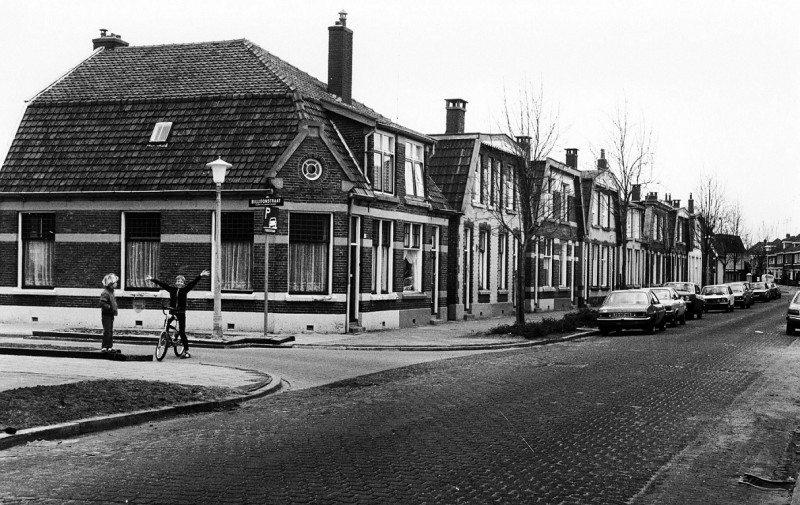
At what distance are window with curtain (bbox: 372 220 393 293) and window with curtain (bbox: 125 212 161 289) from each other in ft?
21.3

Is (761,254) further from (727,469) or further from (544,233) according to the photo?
(727,469)

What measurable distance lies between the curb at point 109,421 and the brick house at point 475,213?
21.5 meters

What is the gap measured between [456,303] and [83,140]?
14.5 m

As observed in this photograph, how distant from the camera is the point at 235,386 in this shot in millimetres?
14844

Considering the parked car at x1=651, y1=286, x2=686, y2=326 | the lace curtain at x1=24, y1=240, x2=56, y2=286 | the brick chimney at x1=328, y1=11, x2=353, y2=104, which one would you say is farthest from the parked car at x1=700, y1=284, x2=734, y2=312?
the lace curtain at x1=24, y1=240, x2=56, y2=286

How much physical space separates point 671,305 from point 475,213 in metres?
8.19

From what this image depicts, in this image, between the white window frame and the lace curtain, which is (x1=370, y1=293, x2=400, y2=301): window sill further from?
the lace curtain

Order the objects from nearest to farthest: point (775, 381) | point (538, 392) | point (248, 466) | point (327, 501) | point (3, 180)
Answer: point (327, 501), point (248, 466), point (538, 392), point (775, 381), point (3, 180)

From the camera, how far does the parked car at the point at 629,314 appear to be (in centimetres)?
3089

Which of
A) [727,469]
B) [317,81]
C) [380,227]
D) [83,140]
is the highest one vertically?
[317,81]

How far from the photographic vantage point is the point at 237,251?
27203mm

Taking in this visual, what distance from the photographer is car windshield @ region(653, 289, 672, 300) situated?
36375 mm

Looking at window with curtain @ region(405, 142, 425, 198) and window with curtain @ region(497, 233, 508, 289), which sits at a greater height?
window with curtain @ region(405, 142, 425, 198)

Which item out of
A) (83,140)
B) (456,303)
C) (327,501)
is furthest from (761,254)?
(327,501)
